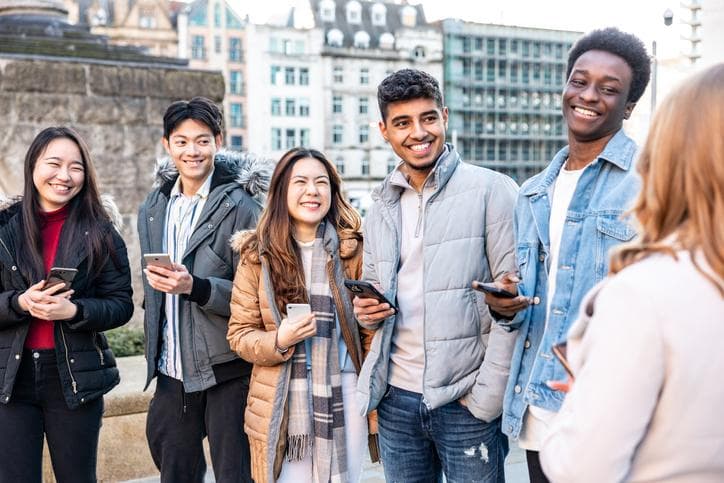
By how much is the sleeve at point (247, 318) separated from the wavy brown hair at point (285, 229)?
0.26ft

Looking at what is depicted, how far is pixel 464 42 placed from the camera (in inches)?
2808

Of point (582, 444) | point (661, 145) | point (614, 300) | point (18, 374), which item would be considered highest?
point (661, 145)

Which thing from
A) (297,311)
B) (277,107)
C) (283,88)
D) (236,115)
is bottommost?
(297,311)

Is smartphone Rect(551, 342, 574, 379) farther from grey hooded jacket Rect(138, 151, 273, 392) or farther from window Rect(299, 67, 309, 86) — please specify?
window Rect(299, 67, 309, 86)

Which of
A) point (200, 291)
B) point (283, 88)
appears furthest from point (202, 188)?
point (283, 88)

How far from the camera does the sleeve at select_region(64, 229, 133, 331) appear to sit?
3.59 meters

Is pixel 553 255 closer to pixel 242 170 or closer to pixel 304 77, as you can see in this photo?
pixel 242 170

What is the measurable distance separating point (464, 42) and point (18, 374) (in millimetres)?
70724

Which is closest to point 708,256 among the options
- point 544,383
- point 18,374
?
point 544,383

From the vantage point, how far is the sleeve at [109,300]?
11.8 feet

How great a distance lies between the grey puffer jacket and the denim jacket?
0.15 m

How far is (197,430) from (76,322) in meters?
0.73

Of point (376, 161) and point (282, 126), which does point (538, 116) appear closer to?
point (376, 161)

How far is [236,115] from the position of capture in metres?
60.4
